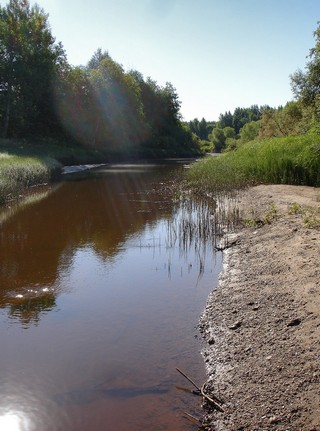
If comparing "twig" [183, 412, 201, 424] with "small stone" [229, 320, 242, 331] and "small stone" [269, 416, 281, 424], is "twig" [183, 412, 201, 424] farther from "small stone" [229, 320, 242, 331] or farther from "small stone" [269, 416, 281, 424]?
"small stone" [229, 320, 242, 331]

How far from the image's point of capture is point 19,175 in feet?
72.2

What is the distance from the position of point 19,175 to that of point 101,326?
1732cm

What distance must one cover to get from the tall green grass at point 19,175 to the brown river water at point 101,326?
19.4 feet

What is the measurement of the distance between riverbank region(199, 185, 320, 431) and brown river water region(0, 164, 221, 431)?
1.04 ft

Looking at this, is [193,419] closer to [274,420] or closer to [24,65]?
[274,420]

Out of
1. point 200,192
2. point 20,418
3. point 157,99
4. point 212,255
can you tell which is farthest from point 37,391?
point 157,99

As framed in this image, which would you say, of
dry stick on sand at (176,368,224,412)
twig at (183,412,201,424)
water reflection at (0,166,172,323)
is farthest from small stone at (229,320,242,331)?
water reflection at (0,166,172,323)

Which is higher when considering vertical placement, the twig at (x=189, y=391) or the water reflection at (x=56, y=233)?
the water reflection at (x=56, y=233)

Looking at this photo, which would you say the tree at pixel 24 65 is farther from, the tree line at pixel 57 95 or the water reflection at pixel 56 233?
the water reflection at pixel 56 233

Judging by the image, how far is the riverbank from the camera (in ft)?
12.9

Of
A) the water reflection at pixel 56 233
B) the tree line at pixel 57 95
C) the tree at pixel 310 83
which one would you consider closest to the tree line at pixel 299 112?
the tree at pixel 310 83

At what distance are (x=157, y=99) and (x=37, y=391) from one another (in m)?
84.7

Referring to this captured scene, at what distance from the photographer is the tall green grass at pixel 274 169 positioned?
17.4m

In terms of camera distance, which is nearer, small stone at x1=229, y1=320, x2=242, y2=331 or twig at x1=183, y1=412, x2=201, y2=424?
twig at x1=183, y1=412, x2=201, y2=424
